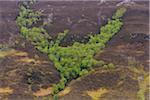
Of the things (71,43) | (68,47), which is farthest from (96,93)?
(71,43)

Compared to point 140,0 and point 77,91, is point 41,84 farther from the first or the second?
point 140,0

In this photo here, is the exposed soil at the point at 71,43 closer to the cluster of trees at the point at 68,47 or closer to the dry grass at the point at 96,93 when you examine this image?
the dry grass at the point at 96,93

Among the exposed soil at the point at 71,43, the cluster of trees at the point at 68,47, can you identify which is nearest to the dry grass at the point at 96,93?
the exposed soil at the point at 71,43

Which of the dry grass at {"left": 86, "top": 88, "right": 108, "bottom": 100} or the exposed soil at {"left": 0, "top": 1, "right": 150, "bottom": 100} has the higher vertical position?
the exposed soil at {"left": 0, "top": 1, "right": 150, "bottom": 100}

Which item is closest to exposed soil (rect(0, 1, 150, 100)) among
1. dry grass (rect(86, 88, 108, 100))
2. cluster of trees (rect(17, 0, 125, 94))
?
dry grass (rect(86, 88, 108, 100))

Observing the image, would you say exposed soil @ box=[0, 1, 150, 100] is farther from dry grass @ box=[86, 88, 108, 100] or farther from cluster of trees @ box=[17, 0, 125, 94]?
cluster of trees @ box=[17, 0, 125, 94]
